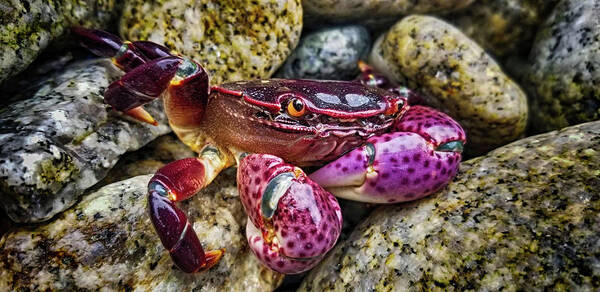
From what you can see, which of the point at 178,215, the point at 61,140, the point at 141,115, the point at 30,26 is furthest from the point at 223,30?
the point at 178,215

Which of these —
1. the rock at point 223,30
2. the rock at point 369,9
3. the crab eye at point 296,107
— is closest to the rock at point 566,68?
the rock at point 369,9

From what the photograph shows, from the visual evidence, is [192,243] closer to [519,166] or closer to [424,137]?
[424,137]

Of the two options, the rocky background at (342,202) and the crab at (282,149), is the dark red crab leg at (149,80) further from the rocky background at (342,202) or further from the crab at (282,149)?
the rocky background at (342,202)

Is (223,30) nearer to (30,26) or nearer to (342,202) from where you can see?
(30,26)

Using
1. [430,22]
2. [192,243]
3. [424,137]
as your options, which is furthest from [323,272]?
[430,22]

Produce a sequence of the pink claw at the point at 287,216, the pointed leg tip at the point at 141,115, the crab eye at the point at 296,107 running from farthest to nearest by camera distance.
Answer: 1. the pointed leg tip at the point at 141,115
2. the crab eye at the point at 296,107
3. the pink claw at the point at 287,216

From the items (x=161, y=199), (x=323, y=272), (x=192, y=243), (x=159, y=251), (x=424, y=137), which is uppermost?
(x=424, y=137)
